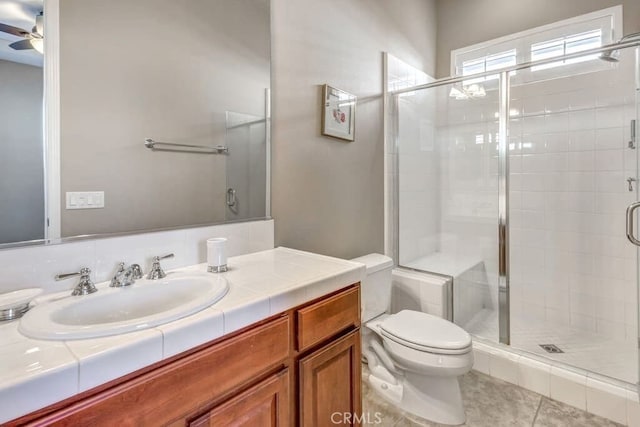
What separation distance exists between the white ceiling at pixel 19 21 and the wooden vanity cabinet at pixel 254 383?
3.11 ft

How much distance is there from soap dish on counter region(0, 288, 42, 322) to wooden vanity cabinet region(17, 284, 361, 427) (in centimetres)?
37

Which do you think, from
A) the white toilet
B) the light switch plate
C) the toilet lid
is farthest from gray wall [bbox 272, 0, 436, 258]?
the light switch plate

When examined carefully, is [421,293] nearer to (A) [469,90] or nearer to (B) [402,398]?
(B) [402,398]

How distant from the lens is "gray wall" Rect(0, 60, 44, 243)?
2.93 feet

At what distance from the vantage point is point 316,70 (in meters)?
1.81

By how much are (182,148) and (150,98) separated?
0.68 feet

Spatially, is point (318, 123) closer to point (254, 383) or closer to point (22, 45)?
point (22, 45)

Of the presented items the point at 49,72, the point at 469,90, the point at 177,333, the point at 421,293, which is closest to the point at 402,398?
the point at 421,293

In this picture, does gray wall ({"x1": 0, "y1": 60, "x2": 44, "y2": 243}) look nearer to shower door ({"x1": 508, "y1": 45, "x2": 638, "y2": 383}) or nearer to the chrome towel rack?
the chrome towel rack

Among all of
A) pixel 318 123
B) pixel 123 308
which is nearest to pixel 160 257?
pixel 123 308

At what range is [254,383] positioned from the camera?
2.85ft

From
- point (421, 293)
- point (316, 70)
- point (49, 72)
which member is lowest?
point (421, 293)

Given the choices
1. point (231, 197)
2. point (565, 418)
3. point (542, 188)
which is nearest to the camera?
point (231, 197)

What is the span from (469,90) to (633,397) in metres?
2.08
